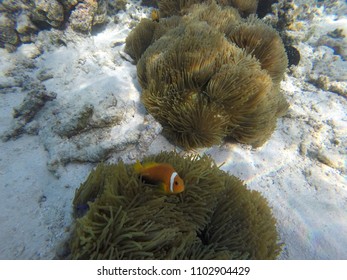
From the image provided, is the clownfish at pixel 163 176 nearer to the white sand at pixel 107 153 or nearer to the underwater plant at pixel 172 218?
the underwater plant at pixel 172 218

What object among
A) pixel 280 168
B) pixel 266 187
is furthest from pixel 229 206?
pixel 280 168

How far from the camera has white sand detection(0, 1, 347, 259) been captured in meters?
2.50

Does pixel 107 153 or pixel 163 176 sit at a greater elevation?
pixel 163 176

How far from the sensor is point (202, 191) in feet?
7.48

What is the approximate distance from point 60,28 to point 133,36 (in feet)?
5.48

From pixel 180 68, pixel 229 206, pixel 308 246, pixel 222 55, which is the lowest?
pixel 308 246

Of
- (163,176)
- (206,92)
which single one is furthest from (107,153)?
(206,92)

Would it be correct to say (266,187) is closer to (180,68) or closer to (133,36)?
(180,68)

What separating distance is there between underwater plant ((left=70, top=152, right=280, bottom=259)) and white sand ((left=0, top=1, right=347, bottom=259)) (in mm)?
504

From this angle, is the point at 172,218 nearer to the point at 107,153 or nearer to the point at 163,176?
the point at 163,176

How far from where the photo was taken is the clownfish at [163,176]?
1.89 metres

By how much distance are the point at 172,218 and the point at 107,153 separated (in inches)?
54.4

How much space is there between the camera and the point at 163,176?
1951 mm

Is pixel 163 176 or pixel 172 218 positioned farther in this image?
pixel 172 218
